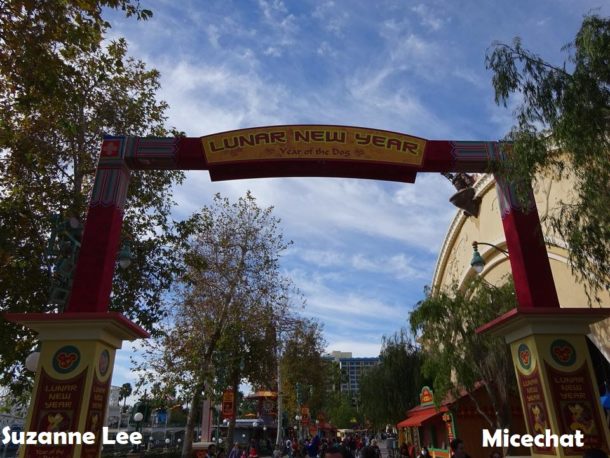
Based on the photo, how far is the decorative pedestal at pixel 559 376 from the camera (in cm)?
739

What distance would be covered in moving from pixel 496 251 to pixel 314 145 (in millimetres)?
13989

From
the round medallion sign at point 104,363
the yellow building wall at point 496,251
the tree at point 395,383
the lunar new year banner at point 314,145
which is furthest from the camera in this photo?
the tree at point 395,383

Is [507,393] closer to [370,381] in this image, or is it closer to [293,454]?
[370,381]

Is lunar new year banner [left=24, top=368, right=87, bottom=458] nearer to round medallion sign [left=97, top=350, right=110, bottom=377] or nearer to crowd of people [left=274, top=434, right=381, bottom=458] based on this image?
round medallion sign [left=97, top=350, right=110, bottom=377]

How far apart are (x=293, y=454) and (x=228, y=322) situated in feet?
52.4

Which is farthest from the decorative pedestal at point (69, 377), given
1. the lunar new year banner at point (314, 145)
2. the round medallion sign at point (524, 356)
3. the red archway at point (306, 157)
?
the round medallion sign at point (524, 356)

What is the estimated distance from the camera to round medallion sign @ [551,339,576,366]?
774cm

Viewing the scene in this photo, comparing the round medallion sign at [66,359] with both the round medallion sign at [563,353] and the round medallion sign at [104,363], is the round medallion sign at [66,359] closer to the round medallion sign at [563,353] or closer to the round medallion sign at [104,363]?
the round medallion sign at [104,363]

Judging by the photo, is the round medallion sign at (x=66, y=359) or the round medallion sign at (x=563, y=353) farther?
the round medallion sign at (x=563, y=353)

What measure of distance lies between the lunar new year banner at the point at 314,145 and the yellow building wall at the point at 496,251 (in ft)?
10.2

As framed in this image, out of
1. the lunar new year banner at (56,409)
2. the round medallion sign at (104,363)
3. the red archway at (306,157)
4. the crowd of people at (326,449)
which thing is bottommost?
the crowd of people at (326,449)

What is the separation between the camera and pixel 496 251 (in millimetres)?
20828

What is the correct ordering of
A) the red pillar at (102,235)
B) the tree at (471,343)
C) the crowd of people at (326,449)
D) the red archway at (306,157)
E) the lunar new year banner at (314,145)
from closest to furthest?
the crowd of people at (326,449)
the red pillar at (102,235)
the red archway at (306,157)
the lunar new year banner at (314,145)
the tree at (471,343)

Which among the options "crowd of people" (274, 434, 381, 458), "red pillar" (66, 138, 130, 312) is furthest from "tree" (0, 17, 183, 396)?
"crowd of people" (274, 434, 381, 458)
